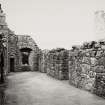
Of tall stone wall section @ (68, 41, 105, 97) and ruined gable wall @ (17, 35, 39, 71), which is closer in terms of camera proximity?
tall stone wall section @ (68, 41, 105, 97)

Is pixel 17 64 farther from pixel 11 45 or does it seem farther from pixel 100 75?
pixel 100 75

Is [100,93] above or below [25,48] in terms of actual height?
below

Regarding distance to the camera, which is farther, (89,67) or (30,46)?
(30,46)

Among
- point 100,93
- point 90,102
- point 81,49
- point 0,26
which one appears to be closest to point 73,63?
point 81,49

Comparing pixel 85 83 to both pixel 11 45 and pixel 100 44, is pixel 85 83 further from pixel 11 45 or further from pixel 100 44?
pixel 11 45

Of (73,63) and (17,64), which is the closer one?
(73,63)

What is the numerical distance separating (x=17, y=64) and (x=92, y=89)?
38.4 feet

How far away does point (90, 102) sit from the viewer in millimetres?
4680

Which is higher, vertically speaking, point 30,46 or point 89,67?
point 30,46

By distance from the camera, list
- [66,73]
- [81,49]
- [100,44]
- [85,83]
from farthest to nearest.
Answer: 1. [66,73]
2. [81,49]
3. [85,83]
4. [100,44]

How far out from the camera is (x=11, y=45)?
16594 millimetres

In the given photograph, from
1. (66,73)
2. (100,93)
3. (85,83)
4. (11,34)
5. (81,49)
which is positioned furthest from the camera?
(11,34)

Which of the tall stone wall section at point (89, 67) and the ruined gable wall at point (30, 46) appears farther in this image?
the ruined gable wall at point (30, 46)

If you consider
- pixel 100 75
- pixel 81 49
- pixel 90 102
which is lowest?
pixel 90 102
